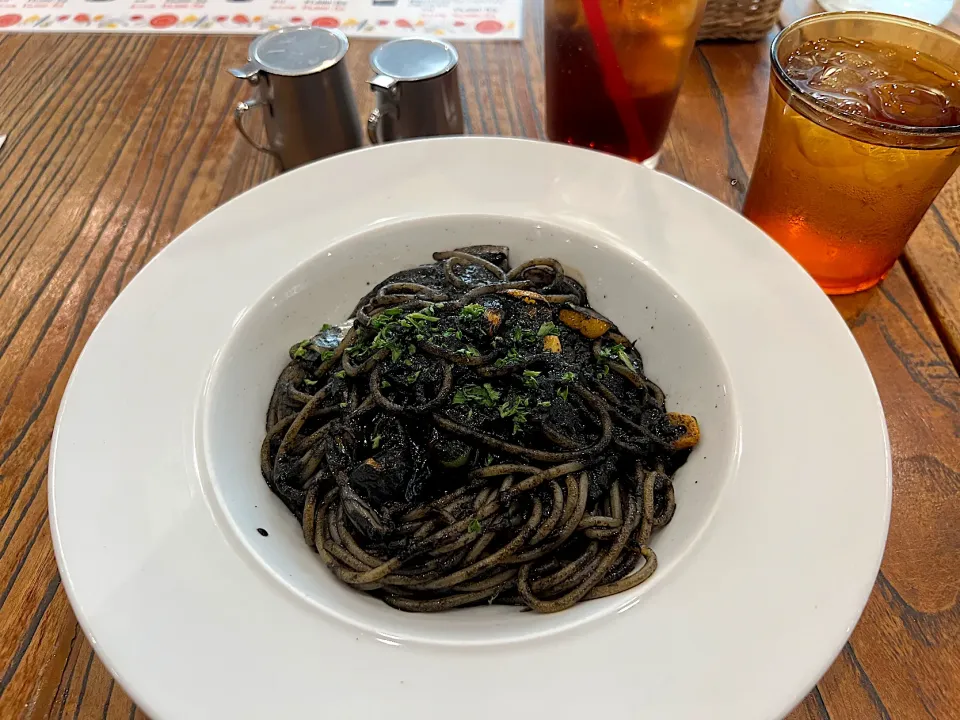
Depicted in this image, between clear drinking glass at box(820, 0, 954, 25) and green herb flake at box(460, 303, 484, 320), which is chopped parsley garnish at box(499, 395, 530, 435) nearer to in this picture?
green herb flake at box(460, 303, 484, 320)

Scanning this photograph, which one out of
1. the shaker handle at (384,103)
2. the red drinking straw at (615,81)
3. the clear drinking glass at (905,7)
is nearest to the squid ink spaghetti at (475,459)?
Answer: the shaker handle at (384,103)

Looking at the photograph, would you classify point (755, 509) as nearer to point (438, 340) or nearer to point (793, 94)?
point (438, 340)

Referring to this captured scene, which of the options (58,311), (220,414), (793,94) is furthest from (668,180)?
(58,311)

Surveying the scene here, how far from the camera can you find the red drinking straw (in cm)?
207

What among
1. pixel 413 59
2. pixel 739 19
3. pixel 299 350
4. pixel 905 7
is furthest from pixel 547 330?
pixel 905 7

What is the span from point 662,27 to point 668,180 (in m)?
0.55

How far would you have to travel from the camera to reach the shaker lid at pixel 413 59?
2.30 metres

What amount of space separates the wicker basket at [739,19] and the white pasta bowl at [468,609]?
1.51 meters

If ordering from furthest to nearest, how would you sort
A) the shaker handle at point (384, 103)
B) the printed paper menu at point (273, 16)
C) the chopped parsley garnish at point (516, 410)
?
the printed paper menu at point (273, 16), the shaker handle at point (384, 103), the chopped parsley garnish at point (516, 410)

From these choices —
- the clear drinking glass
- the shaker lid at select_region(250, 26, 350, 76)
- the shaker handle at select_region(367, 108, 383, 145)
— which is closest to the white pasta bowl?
the shaker handle at select_region(367, 108, 383, 145)

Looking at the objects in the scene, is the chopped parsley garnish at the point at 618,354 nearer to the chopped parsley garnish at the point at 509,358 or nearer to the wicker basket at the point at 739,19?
the chopped parsley garnish at the point at 509,358

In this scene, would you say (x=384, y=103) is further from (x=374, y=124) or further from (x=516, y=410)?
(x=516, y=410)

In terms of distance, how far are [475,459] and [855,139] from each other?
4.20ft

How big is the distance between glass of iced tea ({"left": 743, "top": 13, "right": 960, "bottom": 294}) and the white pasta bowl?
0.90 feet
